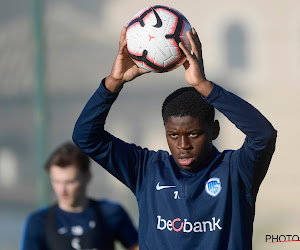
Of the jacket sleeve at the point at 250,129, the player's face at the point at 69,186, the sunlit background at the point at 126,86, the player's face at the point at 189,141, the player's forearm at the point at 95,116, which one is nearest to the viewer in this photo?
the jacket sleeve at the point at 250,129

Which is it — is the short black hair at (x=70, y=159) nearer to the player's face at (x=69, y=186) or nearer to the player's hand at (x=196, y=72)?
the player's face at (x=69, y=186)

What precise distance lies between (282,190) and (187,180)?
3937mm

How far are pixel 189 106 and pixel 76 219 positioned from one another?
4.78 ft

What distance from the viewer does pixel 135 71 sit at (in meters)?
2.94

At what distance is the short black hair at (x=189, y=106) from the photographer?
2750 mm

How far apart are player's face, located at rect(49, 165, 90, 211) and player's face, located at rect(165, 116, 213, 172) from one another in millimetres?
1305

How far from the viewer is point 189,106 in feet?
9.07

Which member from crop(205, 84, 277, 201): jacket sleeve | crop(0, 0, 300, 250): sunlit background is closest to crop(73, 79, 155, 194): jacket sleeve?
crop(205, 84, 277, 201): jacket sleeve

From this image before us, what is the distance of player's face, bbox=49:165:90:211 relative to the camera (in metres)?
3.88

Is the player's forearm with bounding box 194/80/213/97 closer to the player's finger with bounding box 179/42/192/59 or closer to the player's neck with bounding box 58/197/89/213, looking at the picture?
the player's finger with bounding box 179/42/192/59

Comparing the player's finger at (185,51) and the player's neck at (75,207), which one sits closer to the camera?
the player's finger at (185,51)

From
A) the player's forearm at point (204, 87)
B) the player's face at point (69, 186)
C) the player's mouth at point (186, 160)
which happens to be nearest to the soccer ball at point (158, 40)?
the player's forearm at point (204, 87)

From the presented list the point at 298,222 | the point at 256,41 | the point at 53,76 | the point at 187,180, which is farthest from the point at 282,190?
the point at 187,180

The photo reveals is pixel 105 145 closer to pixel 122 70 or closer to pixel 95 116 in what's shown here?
pixel 95 116
